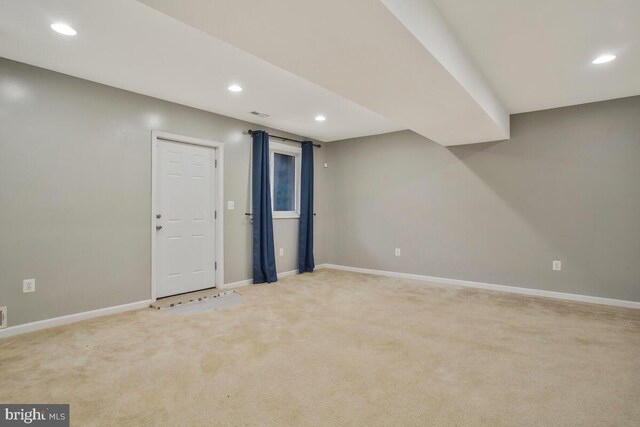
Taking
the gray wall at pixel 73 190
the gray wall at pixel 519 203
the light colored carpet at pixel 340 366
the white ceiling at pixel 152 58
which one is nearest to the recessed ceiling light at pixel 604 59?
the gray wall at pixel 519 203

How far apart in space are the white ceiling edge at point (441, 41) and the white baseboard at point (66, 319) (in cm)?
375

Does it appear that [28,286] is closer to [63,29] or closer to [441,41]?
[63,29]

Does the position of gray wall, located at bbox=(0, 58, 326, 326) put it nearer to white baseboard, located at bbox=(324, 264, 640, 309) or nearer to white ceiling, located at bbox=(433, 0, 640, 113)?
white ceiling, located at bbox=(433, 0, 640, 113)

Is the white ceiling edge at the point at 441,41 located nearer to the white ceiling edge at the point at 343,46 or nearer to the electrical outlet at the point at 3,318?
the white ceiling edge at the point at 343,46

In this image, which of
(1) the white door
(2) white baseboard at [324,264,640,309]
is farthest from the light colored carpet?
(1) the white door

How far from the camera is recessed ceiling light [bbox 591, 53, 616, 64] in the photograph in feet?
8.80

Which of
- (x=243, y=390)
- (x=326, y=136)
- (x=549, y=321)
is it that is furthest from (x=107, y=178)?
(x=549, y=321)

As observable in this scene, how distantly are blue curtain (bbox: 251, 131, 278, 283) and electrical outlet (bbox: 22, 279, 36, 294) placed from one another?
2.46 metres

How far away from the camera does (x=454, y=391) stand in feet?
6.48

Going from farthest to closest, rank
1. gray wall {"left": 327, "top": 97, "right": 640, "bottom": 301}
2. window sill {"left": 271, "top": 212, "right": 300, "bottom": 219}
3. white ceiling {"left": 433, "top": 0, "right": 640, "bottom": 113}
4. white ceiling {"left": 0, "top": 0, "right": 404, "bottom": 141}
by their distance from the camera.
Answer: window sill {"left": 271, "top": 212, "right": 300, "bottom": 219}
gray wall {"left": 327, "top": 97, "right": 640, "bottom": 301}
white ceiling {"left": 0, "top": 0, "right": 404, "bottom": 141}
white ceiling {"left": 433, "top": 0, "right": 640, "bottom": 113}

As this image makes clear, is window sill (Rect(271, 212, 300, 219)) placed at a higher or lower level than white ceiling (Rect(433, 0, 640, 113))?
lower

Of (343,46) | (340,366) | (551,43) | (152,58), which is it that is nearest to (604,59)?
(551,43)

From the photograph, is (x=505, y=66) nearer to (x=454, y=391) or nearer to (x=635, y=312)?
(x=454, y=391)

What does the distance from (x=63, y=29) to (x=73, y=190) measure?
1516 mm
